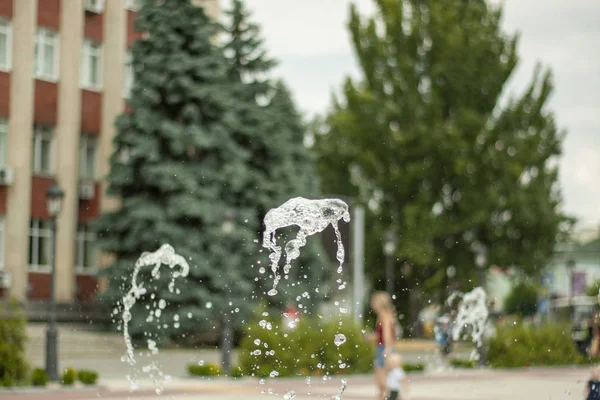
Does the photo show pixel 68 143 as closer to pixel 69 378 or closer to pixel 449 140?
pixel 449 140

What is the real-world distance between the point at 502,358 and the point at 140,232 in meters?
11.9

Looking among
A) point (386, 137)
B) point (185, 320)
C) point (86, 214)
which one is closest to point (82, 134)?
point (86, 214)

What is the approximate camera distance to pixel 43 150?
34.4 metres

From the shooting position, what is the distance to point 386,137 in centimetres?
4134

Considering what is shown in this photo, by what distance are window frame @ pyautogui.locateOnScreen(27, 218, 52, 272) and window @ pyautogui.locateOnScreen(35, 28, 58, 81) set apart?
4.88 meters

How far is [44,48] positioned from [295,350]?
54.0 feet

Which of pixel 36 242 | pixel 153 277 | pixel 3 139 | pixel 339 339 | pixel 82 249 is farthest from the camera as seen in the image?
pixel 82 249

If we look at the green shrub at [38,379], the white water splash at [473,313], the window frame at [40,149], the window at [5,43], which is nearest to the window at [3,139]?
the window frame at [40,149]

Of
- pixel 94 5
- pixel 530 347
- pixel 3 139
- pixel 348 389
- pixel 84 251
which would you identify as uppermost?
pixel 94 5

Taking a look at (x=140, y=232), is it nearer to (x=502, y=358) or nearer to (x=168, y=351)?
(x=168, y=351)

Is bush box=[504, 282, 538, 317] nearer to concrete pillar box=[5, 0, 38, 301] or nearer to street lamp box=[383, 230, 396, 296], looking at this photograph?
street lamp box=[383, 230, 396, 296]

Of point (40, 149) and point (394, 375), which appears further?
point (40, 149)

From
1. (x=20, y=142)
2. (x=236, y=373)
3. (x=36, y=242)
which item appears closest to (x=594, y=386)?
(x=236, y=373)

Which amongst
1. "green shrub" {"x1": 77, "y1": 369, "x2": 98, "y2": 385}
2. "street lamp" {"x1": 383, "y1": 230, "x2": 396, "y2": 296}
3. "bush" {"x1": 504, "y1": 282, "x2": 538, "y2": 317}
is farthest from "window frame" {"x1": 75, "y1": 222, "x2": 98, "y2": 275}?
"bush" {"x1": 504, "y1": 282, "x2": 538, "y2": 317}
